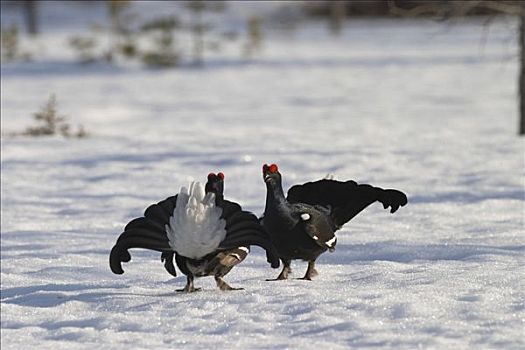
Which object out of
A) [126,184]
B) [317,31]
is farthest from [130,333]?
[317,31]

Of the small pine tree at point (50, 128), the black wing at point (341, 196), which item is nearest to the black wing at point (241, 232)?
the black wing at point (341, 196)

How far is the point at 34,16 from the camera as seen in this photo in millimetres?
41625

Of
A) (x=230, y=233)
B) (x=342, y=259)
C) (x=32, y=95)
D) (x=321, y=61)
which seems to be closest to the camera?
(x=230, y=233)

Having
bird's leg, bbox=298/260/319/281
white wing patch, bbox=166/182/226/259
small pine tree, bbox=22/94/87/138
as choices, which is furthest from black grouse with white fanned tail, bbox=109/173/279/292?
small pine tree, bbox=22/94/87/138

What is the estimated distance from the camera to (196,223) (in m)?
5.59

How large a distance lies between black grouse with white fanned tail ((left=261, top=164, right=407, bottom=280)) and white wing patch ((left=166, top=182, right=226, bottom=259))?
1.47ft

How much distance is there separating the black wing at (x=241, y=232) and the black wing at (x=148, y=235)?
30cm

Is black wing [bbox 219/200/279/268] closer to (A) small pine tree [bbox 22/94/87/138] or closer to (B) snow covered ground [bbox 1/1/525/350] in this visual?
(B) snow covered ground [bbox 1/1/525/350]

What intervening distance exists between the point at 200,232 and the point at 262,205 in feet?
13.4

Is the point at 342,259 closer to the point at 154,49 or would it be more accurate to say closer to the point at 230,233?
the point at 230,233

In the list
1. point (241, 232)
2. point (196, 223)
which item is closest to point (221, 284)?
point (241, 232)

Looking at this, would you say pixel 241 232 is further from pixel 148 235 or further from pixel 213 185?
pixel 148 235

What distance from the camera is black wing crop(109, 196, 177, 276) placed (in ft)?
18.8

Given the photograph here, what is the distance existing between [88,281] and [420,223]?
2957mm
